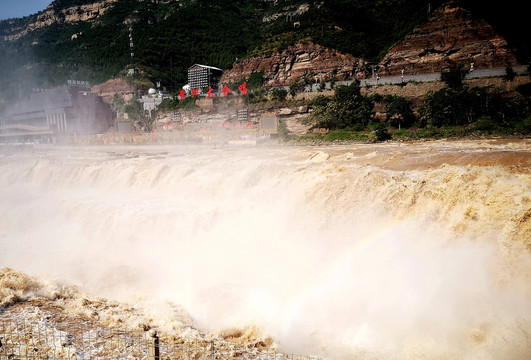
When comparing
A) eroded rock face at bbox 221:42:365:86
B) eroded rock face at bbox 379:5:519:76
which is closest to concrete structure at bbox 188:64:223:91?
eroded rock face at bbox 221:42:365:86

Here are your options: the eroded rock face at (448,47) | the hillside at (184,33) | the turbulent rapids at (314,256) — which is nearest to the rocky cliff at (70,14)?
the hillside at (184,33)

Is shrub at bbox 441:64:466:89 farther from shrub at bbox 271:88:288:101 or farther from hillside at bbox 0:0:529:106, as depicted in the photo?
shrub at bbox 271:88:288:101

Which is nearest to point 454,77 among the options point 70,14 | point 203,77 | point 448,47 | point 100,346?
point 448,47

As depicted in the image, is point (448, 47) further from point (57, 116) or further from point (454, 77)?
point (57, 116)

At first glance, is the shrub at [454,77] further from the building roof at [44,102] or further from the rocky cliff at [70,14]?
the rocky cliff at [70,14]

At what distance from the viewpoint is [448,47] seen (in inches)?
1329

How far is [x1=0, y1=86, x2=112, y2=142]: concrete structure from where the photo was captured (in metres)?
46.8

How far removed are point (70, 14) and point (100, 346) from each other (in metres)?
127

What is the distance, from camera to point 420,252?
26.7ft

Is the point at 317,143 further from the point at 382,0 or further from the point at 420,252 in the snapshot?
the point at 382,0

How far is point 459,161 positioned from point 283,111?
2439 centimetres

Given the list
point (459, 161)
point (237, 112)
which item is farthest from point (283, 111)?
point (459, 161)

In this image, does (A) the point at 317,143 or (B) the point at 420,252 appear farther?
(A) the point at 317,143

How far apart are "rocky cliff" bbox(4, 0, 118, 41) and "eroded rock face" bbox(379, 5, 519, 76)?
323ft
